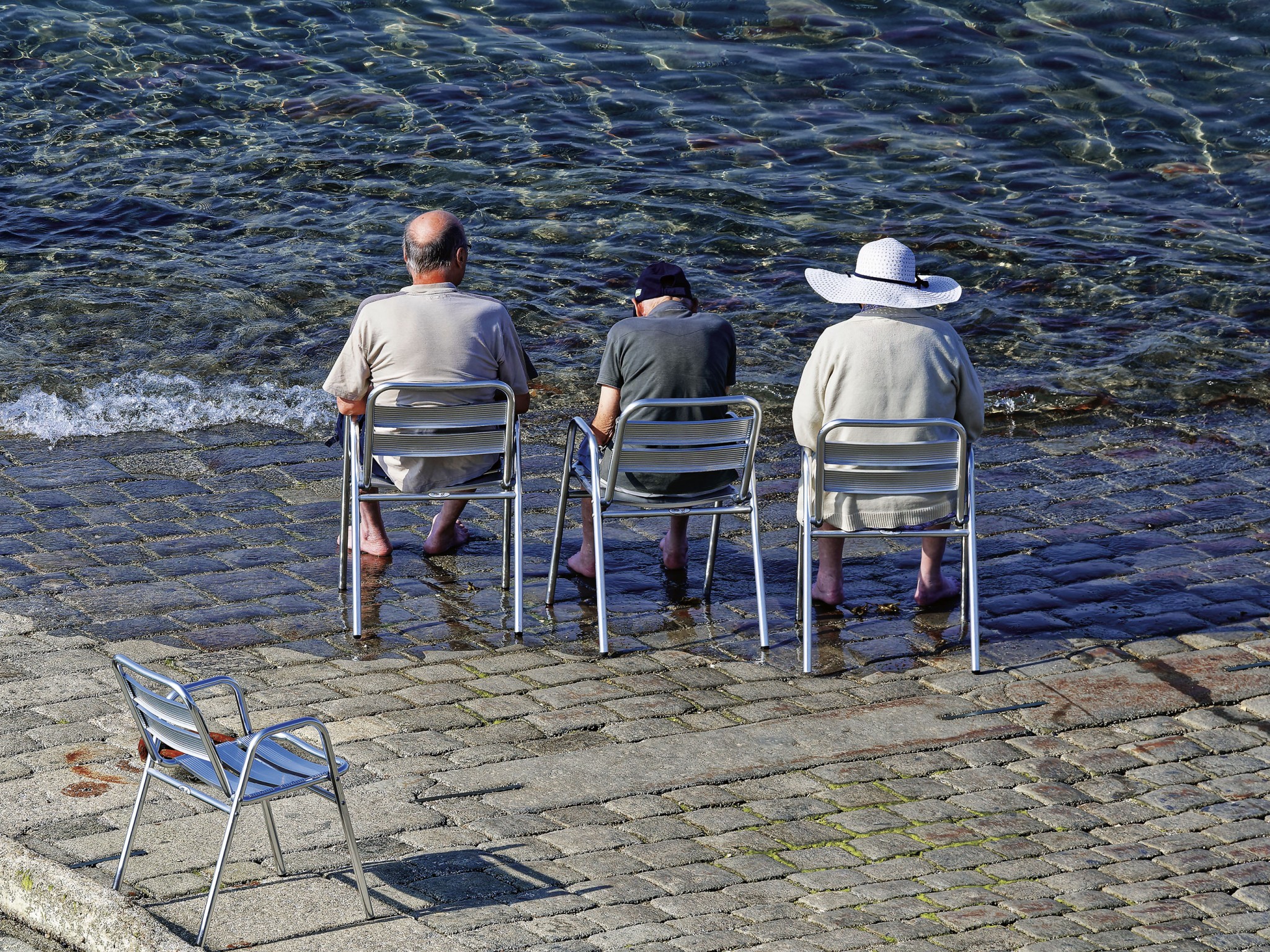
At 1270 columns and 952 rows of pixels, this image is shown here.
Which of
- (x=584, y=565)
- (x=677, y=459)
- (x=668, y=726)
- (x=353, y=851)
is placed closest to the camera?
(x=353, y=851)

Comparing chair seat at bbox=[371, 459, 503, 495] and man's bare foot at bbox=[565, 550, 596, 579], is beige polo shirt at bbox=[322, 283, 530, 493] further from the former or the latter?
man's bare foot at bbox=[565, 550, 596, 579]

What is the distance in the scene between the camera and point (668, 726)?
19.1ft

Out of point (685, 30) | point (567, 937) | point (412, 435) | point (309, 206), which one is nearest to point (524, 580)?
point (412, 435)

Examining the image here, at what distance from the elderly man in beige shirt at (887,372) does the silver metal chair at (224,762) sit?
9.80 ft

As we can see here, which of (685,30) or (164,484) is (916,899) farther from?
(685,30)

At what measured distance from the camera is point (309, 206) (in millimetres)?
15312

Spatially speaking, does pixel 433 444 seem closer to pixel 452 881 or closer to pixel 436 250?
pixel 436 250

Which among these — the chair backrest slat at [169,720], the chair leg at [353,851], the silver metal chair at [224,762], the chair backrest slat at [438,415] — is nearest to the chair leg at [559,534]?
the chair backrest slat at [438,415]

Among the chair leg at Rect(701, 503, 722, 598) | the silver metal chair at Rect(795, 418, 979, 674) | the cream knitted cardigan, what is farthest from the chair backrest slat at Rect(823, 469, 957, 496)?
the chair leg at Rect(701, 503, 722, 598)

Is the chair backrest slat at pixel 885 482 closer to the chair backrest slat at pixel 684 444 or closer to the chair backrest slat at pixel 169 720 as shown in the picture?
the chair backrest slat at pixel 684 444

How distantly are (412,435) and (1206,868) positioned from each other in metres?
3.63

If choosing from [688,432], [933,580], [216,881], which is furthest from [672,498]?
[216,881]

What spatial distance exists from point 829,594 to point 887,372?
114 cm

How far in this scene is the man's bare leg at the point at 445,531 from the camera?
7.54m
